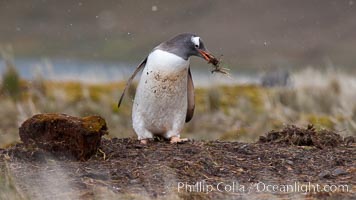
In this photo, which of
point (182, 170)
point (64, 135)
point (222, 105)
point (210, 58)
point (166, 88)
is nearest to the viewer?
point (182, 170)

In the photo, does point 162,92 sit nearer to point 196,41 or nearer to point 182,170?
point 196,41

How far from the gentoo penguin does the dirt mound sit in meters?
1.02

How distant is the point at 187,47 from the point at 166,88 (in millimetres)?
503

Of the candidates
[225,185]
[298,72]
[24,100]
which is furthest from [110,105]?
[225,185]

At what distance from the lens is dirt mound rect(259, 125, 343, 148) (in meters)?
8.76

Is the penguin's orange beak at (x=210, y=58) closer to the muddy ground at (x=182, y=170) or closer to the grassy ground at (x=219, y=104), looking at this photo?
the muddy ground at (x=182, y=170)

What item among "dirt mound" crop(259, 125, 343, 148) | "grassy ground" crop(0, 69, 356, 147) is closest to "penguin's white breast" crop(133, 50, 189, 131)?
"dirt mound" crop(259, 125, 343, 148)

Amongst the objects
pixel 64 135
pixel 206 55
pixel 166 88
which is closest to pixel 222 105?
pixel 166 88

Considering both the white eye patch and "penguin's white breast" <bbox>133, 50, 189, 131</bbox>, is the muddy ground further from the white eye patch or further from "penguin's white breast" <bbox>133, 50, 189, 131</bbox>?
the white eye patch

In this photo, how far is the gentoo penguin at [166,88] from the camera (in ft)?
28.0

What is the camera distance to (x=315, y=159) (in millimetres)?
7902

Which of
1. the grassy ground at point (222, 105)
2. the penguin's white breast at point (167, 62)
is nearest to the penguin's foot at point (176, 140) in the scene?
the penguin's white breast at point (167, 62)

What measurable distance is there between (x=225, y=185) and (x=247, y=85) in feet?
52.8

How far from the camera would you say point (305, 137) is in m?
8.77
